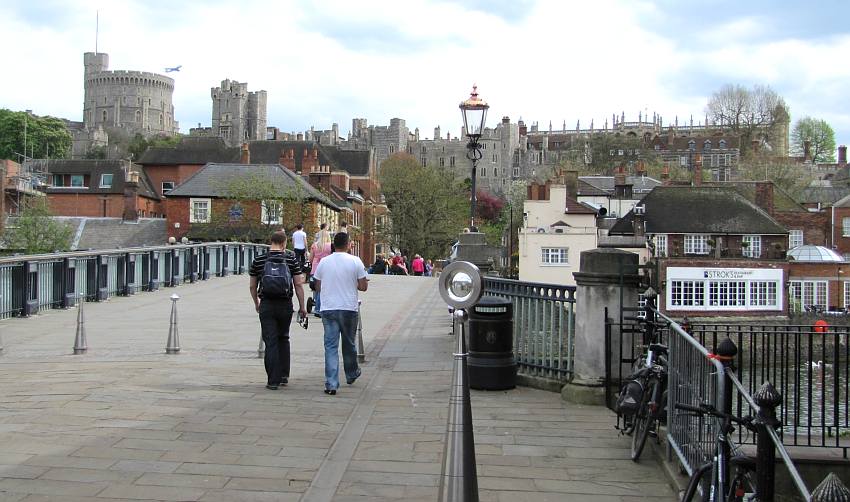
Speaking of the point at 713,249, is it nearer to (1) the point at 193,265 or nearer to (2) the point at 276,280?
(1) the point at 193,265

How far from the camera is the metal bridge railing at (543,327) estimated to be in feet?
31.4

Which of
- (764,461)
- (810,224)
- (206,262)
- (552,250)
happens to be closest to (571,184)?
(552,250)

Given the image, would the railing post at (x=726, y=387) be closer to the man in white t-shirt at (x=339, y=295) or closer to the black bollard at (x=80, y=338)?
Answer: the man in white t-shirt at (x=339, y=295)

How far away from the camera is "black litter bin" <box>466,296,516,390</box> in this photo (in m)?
9.89

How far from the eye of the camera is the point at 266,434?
7645 millimetres

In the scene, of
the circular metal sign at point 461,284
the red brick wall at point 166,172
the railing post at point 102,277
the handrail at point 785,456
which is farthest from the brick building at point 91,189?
the handrail at point 785,456

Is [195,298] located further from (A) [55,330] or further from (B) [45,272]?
(A) [55,330]

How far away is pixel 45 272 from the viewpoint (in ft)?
60.3

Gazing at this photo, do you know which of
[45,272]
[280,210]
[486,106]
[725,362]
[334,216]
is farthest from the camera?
[334,216]

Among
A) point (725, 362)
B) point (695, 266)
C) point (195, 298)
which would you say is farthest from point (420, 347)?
point (695, 266)

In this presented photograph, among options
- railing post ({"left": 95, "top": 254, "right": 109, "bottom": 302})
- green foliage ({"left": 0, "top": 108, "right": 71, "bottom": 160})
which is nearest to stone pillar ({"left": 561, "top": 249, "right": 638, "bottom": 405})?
railing post ({"left": 95, "top": 254, "right": 109, "bottom": 302})

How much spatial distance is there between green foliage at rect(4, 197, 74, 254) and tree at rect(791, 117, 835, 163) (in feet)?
321

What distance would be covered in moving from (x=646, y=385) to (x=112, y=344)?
941 cm

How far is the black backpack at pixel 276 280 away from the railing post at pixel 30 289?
9665mm
